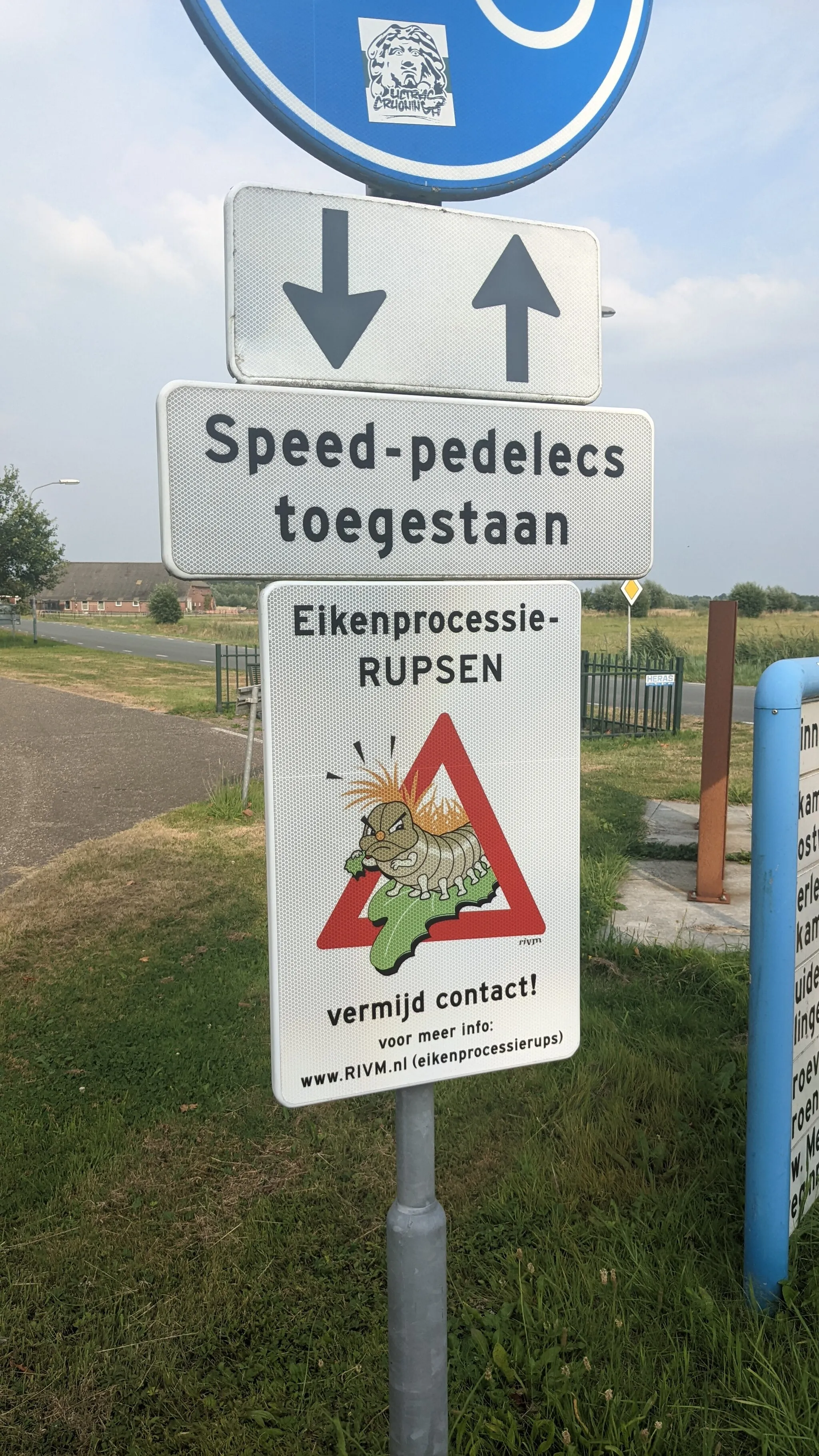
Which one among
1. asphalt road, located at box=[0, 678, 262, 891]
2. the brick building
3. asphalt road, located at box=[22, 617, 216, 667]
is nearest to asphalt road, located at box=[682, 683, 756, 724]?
asphalt road, located at box=[0, 678, 262, 891]

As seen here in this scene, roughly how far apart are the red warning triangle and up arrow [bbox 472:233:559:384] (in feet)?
1.86

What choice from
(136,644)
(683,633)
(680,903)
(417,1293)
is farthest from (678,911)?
(136,644)

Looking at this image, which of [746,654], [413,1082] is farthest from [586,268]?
[746,654]

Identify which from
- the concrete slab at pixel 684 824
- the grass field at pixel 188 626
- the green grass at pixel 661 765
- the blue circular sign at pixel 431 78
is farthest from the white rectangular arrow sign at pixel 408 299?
the grass field at pixel 188 626

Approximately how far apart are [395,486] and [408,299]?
28cm

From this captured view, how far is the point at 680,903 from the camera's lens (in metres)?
6.13

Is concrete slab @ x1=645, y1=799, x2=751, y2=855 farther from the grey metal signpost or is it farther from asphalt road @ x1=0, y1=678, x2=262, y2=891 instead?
the grey metal signpost

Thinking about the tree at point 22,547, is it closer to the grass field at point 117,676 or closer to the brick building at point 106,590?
the grass field at point 117,676

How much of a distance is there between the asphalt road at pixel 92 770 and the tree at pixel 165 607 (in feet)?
159

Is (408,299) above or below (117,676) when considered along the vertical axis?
above

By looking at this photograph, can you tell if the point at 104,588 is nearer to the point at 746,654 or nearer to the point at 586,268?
the point at 746,654

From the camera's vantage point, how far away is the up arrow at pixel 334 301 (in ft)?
4.63

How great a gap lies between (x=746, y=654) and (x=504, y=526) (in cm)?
2970

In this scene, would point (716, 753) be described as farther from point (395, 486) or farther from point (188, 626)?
point (188, 626)
